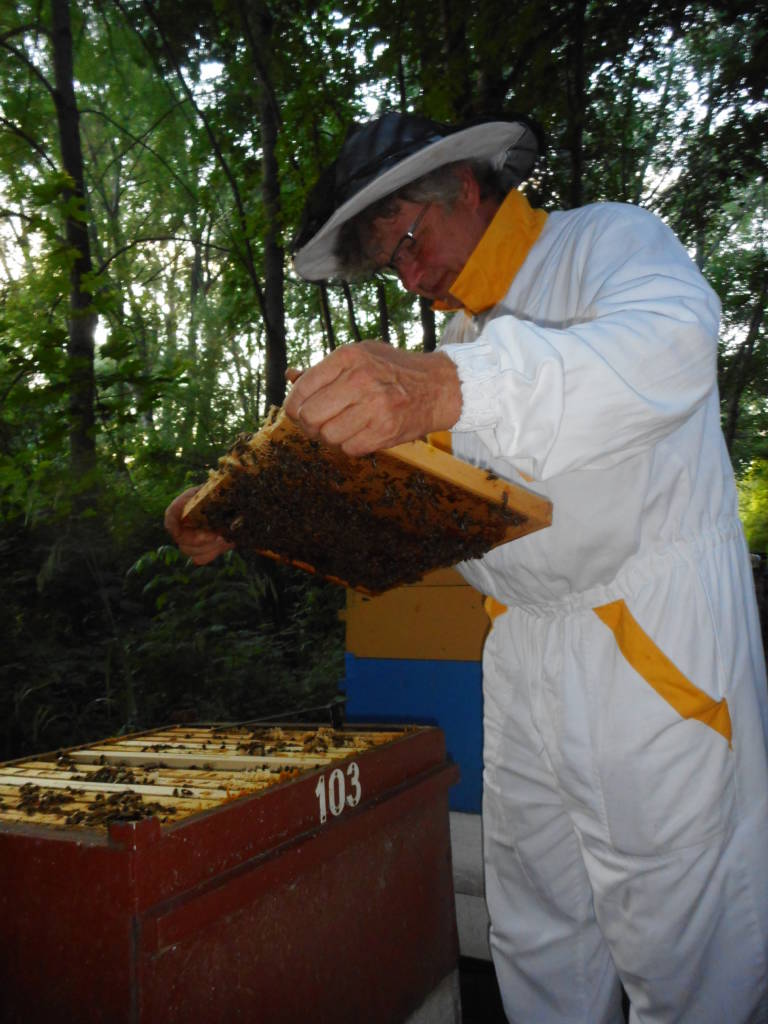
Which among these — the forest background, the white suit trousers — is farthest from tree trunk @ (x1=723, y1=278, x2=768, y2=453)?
the white suit trousers

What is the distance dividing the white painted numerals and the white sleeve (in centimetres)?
74

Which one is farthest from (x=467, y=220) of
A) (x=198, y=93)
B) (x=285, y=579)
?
(x=198, y=93)

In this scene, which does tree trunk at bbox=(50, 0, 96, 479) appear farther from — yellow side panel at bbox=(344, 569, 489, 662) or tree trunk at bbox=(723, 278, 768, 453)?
tree trunk at bbox=(723, 278, 768, 453)

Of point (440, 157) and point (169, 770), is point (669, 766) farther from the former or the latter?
point (440, 157)

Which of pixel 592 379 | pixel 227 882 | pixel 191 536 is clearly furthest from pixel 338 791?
pixel 592 379

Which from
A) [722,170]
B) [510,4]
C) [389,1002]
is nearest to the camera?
[389,1002]

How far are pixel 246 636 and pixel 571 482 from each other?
4.52 m

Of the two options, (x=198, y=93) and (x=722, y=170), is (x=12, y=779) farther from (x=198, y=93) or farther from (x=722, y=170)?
(x=722, y=170)

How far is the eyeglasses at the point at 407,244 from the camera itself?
1825 millimetres

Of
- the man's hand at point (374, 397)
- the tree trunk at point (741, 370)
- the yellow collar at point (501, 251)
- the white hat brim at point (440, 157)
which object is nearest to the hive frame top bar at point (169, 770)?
the man's hand at point (374, 397)

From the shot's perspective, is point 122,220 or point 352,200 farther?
point 122,220

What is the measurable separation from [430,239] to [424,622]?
1452 millimetres

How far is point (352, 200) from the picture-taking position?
1710mm

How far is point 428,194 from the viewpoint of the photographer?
5.92 feet
